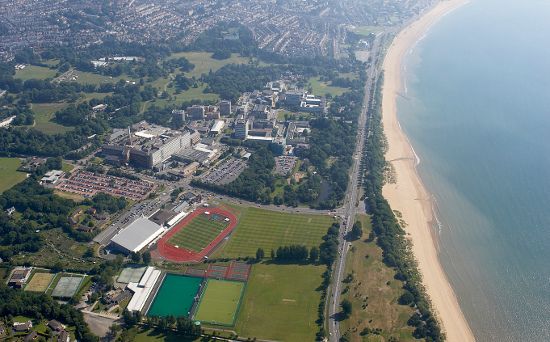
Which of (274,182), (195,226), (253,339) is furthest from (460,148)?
(253,339)

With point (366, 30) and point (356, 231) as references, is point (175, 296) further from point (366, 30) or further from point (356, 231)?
point (366, 30)

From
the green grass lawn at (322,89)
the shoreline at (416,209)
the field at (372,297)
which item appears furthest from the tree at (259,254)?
the green grass lawn at (322,89)

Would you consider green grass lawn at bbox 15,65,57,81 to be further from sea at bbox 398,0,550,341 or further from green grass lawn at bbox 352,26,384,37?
green grass lawn at bbox 352,26,384,37

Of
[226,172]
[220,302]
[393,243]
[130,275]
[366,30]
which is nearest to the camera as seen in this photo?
[220,302]

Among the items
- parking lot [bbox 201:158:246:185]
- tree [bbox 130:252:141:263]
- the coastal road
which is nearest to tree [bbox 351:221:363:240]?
the coastal road

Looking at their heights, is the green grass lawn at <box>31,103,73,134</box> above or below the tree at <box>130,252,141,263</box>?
above

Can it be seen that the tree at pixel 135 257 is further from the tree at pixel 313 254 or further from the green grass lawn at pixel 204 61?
the green grass lawn at pixel 204 61

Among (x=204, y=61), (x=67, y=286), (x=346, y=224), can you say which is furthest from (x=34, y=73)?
(x=346, y=224)
